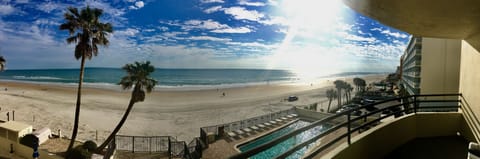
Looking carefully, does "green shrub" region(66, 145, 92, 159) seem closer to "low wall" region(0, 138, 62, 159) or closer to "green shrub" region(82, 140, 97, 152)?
"low wall" region(0, 138, 62, 159)

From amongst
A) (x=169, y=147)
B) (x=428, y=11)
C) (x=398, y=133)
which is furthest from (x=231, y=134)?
(x=428, y=11)

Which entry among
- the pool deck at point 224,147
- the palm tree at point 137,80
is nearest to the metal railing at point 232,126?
the pool deck at point 224,147

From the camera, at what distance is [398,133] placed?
4.60 metres

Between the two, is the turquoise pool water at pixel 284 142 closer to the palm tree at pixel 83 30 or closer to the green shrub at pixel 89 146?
the green shrub at pixel 89 146

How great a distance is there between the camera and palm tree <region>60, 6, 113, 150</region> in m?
15.4

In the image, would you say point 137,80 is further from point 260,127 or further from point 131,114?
point 131,114

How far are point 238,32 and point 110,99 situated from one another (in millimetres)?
52710

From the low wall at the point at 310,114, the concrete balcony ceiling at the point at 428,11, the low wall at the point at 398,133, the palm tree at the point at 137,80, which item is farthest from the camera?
the low wall at the point at 310,114

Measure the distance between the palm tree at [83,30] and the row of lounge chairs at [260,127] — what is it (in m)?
9.67

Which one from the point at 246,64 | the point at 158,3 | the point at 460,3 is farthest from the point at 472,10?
the point at 246,64

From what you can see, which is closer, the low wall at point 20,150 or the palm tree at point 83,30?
the low wall at point 20,150

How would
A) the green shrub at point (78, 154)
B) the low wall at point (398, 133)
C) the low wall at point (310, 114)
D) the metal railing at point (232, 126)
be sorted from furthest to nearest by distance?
the low wall at point (310, 114) < the metal railing at point (232, 126) < the green shrub at point (78, 154) < the low wall at point (398, 133)

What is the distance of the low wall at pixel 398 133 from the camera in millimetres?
3028

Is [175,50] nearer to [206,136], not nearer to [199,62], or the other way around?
[199,62]
